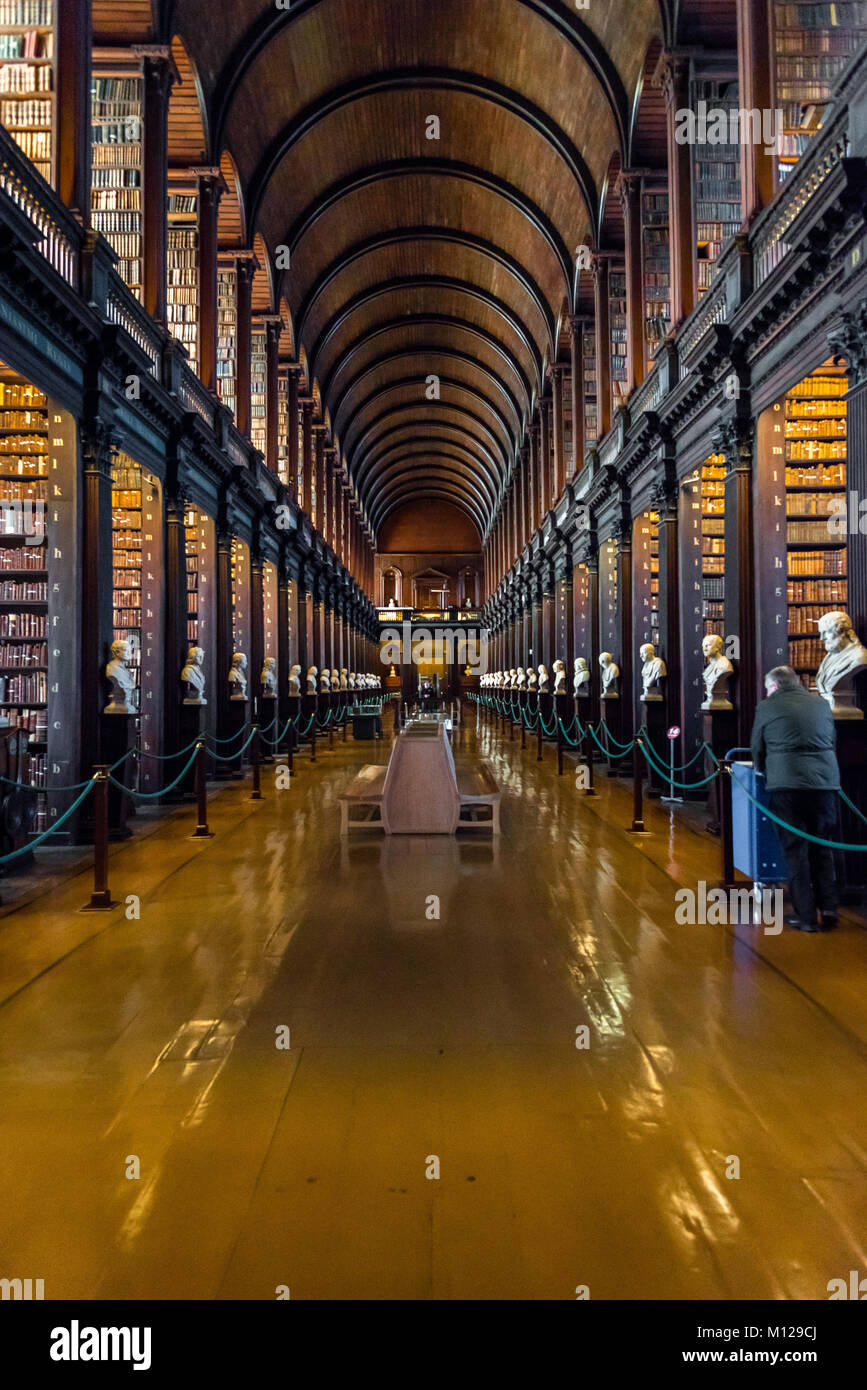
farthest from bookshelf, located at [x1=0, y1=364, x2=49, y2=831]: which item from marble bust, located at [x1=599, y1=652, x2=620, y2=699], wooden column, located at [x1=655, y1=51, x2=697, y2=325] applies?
marble bust, located at [x1=599, y1=652, x2=620, y2=699]

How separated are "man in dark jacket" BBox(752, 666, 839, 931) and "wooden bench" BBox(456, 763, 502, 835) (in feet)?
9.35

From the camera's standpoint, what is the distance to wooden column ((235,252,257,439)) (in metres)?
13.3

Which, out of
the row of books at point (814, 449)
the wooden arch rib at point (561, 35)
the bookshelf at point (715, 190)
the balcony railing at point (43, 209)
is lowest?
the row of books at point (814, 449)

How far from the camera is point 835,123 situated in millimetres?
5215

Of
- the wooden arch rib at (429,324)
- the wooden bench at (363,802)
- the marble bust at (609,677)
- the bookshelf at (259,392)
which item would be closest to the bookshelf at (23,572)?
the wooden bench at (363,802)

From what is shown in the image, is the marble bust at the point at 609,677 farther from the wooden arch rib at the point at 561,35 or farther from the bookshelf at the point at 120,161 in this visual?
the bookshelf at the point at 120,161

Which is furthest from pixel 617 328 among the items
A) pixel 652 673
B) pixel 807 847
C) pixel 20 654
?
pixel 807 847

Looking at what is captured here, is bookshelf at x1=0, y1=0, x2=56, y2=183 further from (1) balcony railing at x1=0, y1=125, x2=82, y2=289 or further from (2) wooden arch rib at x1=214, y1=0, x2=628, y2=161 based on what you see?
(2) wooden arch rib at x1=214, y1=0, x2=628, y2=161

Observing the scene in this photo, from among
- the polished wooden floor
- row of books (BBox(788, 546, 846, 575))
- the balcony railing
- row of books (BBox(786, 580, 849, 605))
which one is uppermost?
the balcony railing

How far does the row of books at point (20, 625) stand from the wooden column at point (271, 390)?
27.0 feet

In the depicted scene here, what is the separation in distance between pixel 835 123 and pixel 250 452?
953 centimetres

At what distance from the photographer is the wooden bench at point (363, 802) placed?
7.07m

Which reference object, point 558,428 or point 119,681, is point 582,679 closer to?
point 119,681
